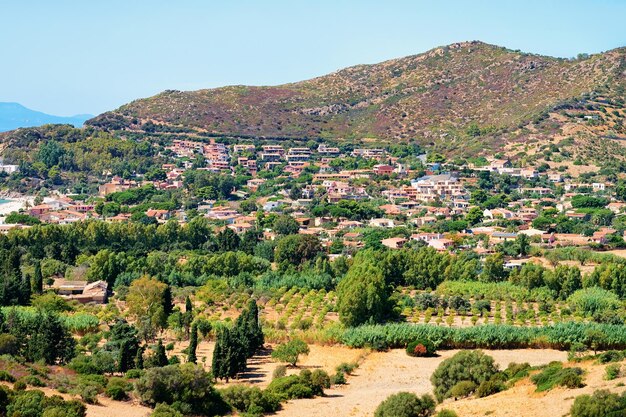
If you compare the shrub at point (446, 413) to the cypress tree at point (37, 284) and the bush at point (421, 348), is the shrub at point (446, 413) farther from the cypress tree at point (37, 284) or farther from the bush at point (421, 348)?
the cypress tree at point (37, 284)

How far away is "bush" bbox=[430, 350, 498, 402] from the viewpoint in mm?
35844

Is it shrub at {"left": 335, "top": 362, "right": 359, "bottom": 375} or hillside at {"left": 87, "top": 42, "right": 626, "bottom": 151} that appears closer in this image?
shrub at {"left": 335, "top": 362, "right": 359, "bottom": 375}

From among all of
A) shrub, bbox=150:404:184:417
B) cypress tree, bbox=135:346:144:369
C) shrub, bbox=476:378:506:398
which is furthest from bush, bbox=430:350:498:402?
cypress tree, bbox=135:346:144:369

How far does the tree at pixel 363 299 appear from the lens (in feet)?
162

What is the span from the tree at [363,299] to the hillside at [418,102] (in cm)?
7408

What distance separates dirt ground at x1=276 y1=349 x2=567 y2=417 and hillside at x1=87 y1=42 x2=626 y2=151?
82271 mm

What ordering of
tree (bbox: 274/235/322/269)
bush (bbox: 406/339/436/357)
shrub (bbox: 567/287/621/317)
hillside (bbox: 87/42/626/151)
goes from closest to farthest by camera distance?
1. bush (bbox: 406/339/436/357)
2. shrub (bbox: 567/287/621/317)
3. tree (bbox: 274/235/322/269)
4. hillside (bbox: 87/42/626/151)

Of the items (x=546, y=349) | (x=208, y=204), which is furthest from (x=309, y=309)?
(x=208, y=204)

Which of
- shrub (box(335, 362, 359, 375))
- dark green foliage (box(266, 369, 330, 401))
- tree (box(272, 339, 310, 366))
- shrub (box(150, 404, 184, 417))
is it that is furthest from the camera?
tree (box(272, 339, 310, 366))

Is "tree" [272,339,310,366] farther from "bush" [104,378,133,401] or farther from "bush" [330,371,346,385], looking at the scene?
"bush" [104,378,133,401]

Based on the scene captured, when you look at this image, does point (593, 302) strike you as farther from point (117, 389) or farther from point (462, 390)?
point (117, 389)

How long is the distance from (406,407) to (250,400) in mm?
5640

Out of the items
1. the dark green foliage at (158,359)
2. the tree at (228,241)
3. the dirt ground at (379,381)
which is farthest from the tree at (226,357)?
the tree at (228,241)

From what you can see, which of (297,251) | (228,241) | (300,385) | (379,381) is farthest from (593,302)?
(228,241)
